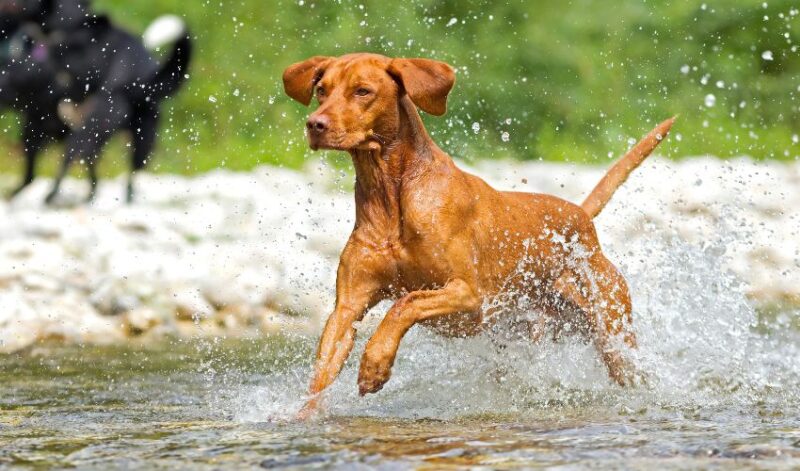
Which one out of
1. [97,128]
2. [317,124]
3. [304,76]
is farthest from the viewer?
[97,128]

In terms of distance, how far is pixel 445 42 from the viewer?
1574cm

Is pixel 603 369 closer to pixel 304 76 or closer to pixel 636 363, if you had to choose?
pixel 636 363

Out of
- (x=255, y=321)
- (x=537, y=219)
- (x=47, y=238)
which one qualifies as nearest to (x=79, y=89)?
(x=47, y=238)

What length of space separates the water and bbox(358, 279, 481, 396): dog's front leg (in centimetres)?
20

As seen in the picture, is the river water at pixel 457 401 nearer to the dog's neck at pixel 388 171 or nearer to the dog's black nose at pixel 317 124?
the dog's neck at pixel 388 171

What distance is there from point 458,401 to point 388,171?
3.49 feet

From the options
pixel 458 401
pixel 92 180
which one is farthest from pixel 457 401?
pixel 92 180

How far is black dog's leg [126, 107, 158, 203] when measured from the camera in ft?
39.5

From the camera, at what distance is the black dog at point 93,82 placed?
12.2m

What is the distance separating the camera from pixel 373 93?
204 inches

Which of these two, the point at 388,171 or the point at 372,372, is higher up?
the point at 388,171

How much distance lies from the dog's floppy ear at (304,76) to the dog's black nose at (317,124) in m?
0.57

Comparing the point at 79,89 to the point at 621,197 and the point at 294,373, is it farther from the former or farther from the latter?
the point at 294,373

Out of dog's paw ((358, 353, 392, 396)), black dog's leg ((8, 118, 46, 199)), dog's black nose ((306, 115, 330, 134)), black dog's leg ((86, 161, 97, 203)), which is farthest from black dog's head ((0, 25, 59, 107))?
dog's paw ((358, 353, 392, 396))
